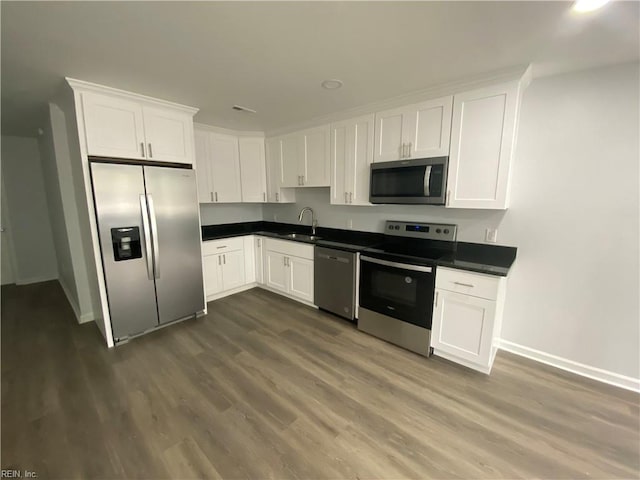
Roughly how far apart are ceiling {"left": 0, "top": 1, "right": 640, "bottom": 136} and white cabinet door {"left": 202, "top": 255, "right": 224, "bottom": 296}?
2.03 m

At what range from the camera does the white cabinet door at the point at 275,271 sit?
12.5 feet

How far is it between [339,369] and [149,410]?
58.1 inches

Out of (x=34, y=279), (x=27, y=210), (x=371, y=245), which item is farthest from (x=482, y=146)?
(x=34, y=279)

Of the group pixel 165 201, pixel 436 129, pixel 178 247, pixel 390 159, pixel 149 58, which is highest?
pixel 149 58

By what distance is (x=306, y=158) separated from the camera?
3.58 m

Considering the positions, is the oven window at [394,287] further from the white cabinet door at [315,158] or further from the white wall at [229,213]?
the white wall at [229,213]

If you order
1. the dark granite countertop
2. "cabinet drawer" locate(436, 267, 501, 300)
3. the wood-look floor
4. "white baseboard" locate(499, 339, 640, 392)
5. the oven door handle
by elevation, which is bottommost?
the wood-look floor

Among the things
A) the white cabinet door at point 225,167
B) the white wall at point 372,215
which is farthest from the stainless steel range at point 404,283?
the white cabinet door at point 225,167

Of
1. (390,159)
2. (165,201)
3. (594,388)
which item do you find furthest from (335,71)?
(594,388)

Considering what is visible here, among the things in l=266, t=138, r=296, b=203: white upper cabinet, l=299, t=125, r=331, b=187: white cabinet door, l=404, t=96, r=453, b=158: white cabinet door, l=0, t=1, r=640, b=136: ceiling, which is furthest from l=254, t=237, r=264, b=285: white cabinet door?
l=404, t=96, r=453, b=158: white cabinet door

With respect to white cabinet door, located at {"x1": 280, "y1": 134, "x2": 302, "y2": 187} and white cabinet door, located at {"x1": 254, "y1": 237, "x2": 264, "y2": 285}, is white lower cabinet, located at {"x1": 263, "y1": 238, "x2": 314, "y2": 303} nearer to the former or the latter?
Result: white cabinet door, located at {"x1": 254, "y1": 237, "x2": 264, "y2": 285}

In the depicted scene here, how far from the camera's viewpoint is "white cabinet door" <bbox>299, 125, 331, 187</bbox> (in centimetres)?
334

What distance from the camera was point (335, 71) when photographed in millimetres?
2104

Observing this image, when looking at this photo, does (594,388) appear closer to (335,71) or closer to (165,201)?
(335,71)
